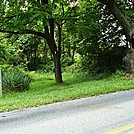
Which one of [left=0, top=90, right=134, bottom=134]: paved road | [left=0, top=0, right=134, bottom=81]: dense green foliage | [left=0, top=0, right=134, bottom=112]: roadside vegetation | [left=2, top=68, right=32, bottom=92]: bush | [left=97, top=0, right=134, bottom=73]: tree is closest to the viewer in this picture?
[left=0, top=90, right=134, bottom=134]: paved road

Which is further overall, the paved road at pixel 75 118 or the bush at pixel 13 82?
the bush at pixel 13 82

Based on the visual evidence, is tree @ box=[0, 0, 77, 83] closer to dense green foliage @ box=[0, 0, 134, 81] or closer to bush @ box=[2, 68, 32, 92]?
dense green foliage @ box=[0, 0, 134, 81]

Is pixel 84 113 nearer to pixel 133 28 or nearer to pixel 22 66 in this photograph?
pixel 133 28

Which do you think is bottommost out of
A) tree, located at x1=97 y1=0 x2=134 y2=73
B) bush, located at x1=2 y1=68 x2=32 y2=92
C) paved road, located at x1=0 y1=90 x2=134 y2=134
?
paved road, located at x1=0 y1=90 x2=134 y2=134

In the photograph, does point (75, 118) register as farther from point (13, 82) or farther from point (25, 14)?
point (13, 82)

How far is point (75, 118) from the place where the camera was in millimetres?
7199

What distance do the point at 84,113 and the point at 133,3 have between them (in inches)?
542

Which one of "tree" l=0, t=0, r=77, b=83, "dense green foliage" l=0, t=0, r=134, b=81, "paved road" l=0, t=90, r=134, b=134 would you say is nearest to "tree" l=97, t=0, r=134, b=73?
"dense green foliage" l=0, t=0, r=134, b=81

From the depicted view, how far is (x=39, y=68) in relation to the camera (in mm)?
30219

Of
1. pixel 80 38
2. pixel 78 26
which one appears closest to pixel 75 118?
pixel 78 26

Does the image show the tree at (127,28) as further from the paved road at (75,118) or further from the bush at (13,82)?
the paved road at (75,118)

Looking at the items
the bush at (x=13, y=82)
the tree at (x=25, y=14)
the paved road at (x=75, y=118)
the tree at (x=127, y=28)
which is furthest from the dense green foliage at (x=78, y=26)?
the paved road at (x=75, y=118)

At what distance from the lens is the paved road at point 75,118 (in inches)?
244

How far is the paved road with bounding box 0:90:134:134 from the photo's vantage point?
6.19 metres
